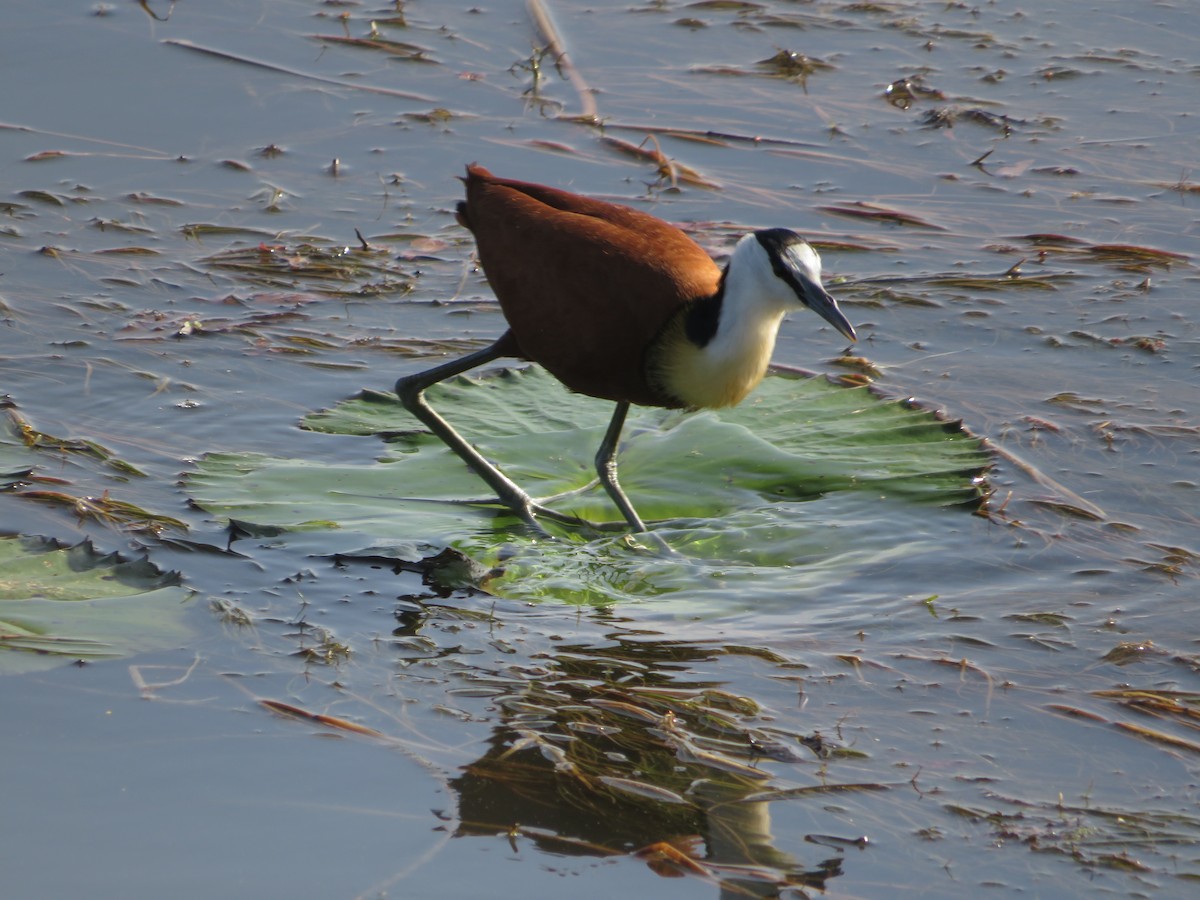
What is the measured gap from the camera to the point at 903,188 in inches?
264

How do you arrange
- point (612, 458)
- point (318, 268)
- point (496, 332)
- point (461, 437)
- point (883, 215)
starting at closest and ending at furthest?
point (612, 458), point (461, 437), point (496, 332), point (318, 268), point (883, 215)

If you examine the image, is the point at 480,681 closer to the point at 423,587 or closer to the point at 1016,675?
the point at 423,587

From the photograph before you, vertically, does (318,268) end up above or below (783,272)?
below

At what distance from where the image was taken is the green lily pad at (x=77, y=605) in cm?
321

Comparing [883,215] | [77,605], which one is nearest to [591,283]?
[77,605]

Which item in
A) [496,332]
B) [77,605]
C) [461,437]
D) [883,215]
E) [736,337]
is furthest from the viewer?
[883,215]

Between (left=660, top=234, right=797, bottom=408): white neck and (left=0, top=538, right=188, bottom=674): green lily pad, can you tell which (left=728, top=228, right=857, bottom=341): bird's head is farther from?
(left=0, top=538, right=188, bottom=674): green lily pad

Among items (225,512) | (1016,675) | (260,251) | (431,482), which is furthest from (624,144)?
(1016,675)

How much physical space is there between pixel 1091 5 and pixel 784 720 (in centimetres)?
677

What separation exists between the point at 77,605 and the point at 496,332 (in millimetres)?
2356

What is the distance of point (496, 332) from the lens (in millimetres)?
5461

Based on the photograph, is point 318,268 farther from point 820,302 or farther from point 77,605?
point 77,605

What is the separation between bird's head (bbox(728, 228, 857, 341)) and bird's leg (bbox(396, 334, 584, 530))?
810mm

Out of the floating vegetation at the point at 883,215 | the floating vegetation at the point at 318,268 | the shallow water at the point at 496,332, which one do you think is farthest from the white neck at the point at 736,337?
the floating vegetation at the point at 883,215
